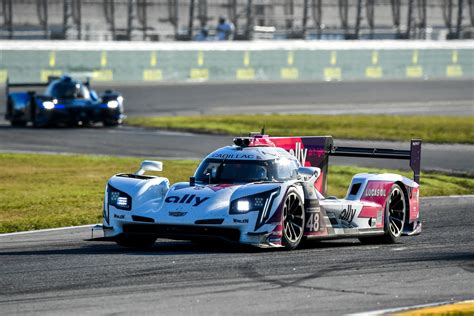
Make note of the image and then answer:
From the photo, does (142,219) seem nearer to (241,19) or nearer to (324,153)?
(324,153)

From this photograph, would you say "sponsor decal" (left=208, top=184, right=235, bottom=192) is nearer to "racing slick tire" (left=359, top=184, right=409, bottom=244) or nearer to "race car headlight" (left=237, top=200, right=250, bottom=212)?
"race car headlight" (left=237, top=200, right=250, bottom=212)

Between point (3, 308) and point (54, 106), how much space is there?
79.5 feet

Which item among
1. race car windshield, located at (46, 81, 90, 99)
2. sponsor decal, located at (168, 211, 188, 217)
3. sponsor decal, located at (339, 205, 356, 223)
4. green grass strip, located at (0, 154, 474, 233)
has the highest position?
sponsor decal, located at (168, 211, 188, 217)

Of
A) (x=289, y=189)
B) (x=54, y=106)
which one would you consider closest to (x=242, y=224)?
(x=289, y=189)

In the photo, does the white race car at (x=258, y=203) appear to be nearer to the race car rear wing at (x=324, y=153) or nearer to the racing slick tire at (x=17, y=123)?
the race car rear wing at (x=324, y=153)

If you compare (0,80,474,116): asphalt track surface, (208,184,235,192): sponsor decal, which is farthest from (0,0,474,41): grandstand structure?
(208,184,235,192): sponsor decal

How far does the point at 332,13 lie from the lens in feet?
155

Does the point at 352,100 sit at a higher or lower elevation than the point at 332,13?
lower

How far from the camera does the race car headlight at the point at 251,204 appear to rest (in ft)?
41.5

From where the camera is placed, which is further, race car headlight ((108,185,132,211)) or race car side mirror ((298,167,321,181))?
race car side mirror ((298,167,321,181))

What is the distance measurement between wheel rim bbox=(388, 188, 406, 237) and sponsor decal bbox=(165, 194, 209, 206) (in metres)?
3.08

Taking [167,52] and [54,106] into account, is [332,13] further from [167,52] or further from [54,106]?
[54,106]

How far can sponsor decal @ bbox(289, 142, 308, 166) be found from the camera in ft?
49.7

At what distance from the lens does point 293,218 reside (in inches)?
516
